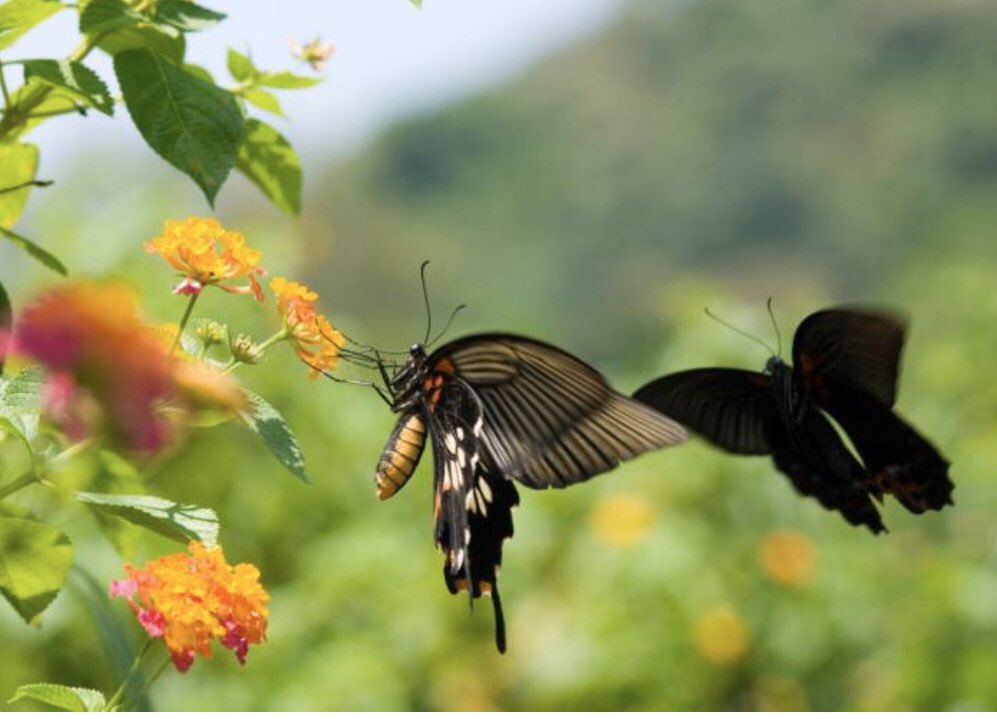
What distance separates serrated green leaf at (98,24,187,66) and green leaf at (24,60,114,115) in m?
0.05

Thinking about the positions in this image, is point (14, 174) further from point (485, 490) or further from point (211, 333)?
point (485, 490)

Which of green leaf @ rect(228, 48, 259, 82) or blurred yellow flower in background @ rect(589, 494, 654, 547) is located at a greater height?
green leaf @ rect(228, 48, 259, 82)

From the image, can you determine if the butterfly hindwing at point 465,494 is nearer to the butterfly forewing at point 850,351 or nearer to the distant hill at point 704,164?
the butterfly forewing at point 850,351

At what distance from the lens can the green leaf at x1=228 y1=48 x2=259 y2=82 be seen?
4.12ft

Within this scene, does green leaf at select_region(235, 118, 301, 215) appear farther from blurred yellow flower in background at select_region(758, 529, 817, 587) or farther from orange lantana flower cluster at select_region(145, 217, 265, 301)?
blurred yellow flower in background at select_region(758, 529, 817, 587)

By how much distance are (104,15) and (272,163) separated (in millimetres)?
→ 280

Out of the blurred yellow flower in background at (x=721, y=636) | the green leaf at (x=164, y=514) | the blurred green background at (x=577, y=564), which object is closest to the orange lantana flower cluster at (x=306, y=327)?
the green leaf at (x=164, y=514)

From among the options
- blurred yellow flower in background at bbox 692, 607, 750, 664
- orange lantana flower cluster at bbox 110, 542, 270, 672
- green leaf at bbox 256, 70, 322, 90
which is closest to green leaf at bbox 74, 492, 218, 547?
orange lantana flower cluster at bbox 110, 542, 270, 672

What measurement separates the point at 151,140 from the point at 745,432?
81cm

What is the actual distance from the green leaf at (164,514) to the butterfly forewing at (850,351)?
2.23 feet

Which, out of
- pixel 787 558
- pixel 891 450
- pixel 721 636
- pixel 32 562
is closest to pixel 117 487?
pixel 32 562

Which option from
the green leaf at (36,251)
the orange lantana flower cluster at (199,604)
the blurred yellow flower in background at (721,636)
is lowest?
Result: the blurred yellow flower in background at (721,636)

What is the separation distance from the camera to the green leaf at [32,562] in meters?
1.01

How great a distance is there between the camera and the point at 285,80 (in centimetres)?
127
